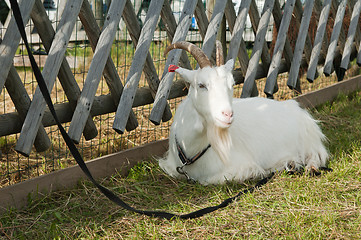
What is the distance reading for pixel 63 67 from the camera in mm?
3010

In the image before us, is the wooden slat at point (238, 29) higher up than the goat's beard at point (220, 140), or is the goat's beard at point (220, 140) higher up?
the wooden slat at point (238, 29)

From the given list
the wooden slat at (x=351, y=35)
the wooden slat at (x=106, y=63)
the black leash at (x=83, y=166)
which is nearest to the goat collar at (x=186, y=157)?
the black leash at (x=83, y=166)

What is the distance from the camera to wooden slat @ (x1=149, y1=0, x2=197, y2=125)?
138 inches

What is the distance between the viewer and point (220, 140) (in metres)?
2.91

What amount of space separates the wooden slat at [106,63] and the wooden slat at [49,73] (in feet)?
0.53

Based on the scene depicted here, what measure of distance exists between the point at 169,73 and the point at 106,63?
53 cm

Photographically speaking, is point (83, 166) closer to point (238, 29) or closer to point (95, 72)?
point (95, 72)

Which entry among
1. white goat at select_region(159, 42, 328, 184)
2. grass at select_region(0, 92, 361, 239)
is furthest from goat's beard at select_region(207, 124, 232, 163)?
grass at select_region(0, 92, 361, 239)

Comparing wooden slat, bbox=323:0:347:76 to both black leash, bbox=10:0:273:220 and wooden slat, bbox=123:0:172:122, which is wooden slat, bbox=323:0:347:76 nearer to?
wooden slat, bbox=123:0:172:122

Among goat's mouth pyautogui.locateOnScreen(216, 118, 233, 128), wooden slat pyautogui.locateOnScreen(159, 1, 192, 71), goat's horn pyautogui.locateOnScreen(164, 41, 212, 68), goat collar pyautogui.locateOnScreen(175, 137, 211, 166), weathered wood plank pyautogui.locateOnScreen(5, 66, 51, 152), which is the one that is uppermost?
wooden slat pyautogui.locateOnScreen(159, 1, 192, 71)

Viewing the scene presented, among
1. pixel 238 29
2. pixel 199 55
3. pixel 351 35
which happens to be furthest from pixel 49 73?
pixel 351 35

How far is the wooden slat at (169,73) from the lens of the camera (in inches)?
138

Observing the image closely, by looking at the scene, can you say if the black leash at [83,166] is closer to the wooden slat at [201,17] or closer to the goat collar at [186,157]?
the goat collar at [186,157]

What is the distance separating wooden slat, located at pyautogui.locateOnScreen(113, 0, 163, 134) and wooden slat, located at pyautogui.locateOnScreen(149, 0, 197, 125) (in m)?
0.24
